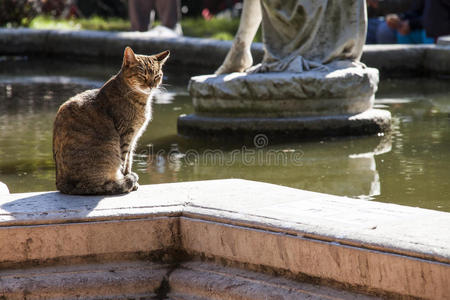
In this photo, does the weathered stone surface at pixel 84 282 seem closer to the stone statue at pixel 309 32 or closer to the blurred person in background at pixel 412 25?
the stone statue at pixel 309 32

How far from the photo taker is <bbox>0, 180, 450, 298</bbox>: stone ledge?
2836 millimetres

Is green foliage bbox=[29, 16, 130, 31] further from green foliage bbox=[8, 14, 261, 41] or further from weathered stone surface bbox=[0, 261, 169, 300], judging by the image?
weathered stone surface bbox=[0, 261, 169, 300]

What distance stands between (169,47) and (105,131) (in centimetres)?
768

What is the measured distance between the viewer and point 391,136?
6.34 metres

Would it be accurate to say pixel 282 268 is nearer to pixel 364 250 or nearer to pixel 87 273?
pixel 364 250

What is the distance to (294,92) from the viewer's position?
6469 mm

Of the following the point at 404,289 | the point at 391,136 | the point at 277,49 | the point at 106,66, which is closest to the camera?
the point at 404,289

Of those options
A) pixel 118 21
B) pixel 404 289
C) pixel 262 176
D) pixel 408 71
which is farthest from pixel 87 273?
pixel 118 21

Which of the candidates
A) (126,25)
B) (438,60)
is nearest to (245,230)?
(438,60)

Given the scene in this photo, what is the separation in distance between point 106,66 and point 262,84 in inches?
236

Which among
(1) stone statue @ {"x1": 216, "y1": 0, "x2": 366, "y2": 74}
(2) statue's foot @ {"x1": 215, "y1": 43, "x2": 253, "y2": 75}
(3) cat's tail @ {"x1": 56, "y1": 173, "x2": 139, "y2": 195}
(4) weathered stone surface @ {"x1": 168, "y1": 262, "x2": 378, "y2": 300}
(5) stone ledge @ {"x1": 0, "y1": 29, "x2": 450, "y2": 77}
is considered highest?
(1) stone statue @ {"x1": 216, "y1": 0, "x2": 366, "y2": 74}

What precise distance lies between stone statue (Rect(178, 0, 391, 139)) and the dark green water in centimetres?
19

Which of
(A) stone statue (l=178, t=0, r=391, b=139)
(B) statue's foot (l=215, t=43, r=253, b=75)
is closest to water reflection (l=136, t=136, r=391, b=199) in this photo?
(A) stone statue (l=178, t=0, r=391, b=139)

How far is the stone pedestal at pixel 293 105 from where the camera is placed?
6410mm
